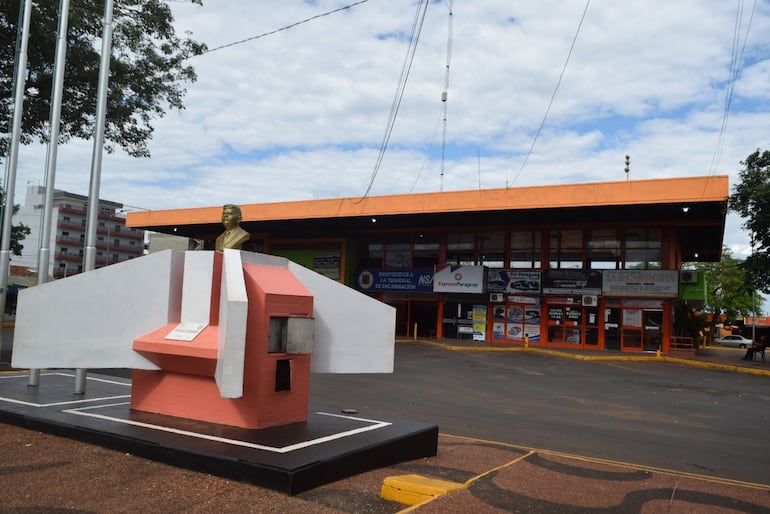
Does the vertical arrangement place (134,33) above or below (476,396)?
above

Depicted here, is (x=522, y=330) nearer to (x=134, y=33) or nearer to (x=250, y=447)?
(x=134, y=33)

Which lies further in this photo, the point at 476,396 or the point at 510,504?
the point at 476,396

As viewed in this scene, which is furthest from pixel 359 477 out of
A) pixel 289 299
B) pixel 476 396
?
pixel 476 396

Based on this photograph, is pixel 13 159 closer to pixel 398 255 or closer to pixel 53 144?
pixel 53 144

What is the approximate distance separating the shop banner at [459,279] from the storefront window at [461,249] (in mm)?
685

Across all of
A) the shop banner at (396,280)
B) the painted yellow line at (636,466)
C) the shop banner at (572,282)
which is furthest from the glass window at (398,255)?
the painted yellow line at (636,466)

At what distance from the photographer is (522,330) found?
2778 centimetres

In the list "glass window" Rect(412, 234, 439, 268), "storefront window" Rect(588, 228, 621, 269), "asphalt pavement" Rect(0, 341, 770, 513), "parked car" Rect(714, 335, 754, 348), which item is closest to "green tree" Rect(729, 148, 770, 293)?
"storefront window" Rect(588, 228, 621, 269)

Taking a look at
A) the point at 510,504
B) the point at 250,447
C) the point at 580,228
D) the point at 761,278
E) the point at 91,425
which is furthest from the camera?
the point at 580,228

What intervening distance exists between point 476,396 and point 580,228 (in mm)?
16358

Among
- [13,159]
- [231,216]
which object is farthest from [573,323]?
[13,159]

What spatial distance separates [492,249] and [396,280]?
5.15m

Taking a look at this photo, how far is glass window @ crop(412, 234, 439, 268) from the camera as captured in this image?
3039cm

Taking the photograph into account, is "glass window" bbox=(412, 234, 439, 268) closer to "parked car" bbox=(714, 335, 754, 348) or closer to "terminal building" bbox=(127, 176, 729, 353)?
"terminal building" bbox=(127, 176, 729, 353)
